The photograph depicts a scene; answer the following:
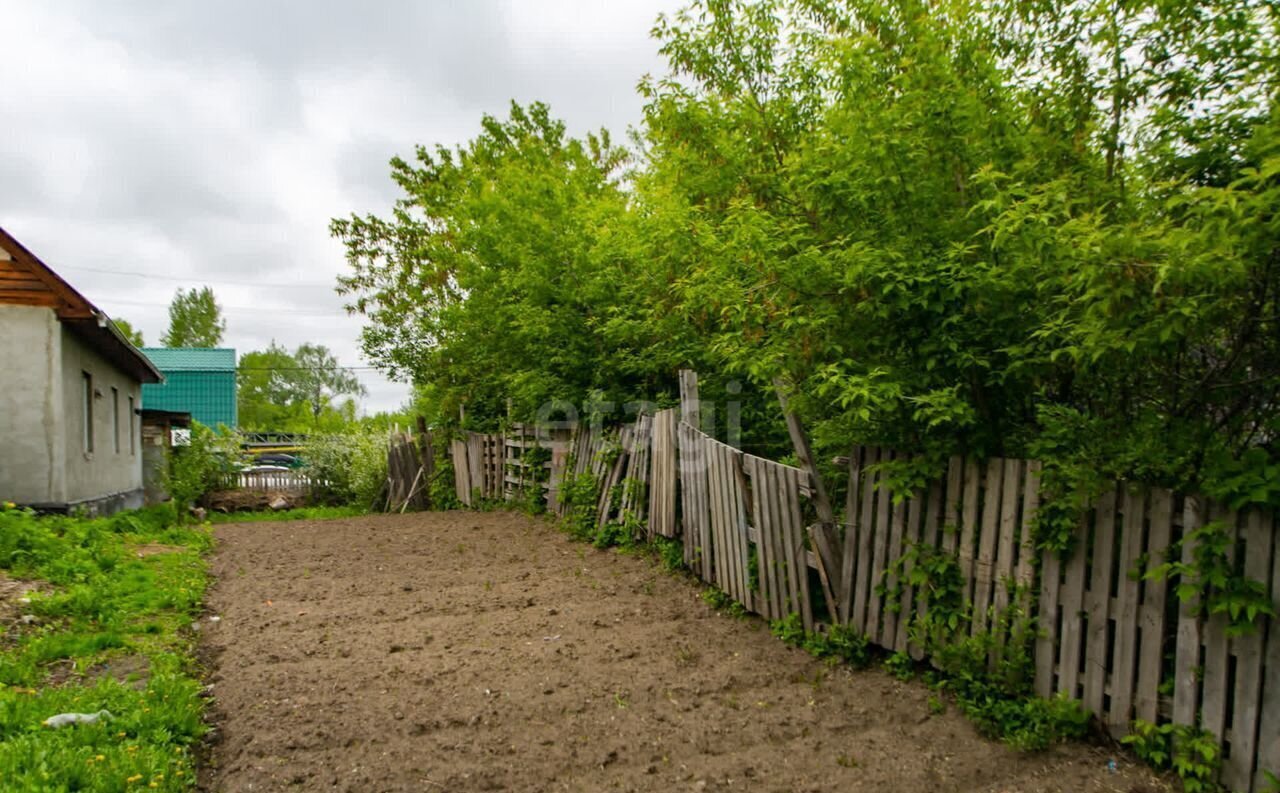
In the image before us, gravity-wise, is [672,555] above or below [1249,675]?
below

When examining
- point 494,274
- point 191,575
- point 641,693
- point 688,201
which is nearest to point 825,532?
point 641,693

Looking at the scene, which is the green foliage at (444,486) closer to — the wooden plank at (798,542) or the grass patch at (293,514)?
the grass patch at (293,514)

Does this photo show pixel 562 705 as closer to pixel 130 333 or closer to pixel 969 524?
pixel 969 524

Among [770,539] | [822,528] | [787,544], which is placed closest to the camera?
[822,528]

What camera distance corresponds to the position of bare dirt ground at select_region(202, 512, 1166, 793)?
3275 mm

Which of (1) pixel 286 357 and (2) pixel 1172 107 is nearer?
(2) pixel 1172 107

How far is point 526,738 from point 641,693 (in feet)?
2.56

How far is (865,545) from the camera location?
4484 millimetres

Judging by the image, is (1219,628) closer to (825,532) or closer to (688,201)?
(825,532)

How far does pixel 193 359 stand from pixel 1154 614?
39.9 meters

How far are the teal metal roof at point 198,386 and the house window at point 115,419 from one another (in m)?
21.2

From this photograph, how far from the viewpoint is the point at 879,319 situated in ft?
12.8

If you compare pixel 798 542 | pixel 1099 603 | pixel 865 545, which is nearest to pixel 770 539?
pixel 798 542

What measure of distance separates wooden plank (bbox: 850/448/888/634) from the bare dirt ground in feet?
1.10
